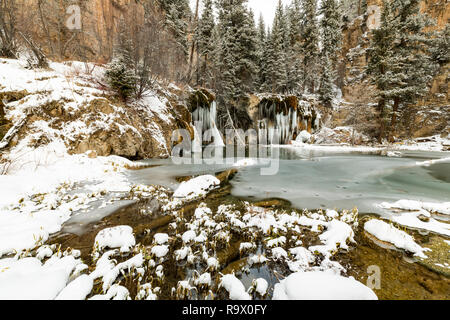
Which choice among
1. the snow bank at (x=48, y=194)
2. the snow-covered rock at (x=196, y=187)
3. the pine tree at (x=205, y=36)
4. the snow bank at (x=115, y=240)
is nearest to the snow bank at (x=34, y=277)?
the snow bank at (x=115, y=240)

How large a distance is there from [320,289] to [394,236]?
1.75 m

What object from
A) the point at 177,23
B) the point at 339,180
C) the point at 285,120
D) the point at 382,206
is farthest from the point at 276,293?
the point at 177,23

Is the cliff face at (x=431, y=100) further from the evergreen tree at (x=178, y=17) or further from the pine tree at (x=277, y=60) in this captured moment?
the evergreen tree at (x=178, y=17)

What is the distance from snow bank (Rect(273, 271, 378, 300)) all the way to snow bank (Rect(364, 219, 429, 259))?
129 centimetres

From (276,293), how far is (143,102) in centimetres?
1079

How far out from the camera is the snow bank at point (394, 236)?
7.10ft

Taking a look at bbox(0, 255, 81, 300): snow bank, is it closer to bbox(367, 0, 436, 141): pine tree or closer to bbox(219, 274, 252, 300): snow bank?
bbox(219, 274, 252, 300): snow bank

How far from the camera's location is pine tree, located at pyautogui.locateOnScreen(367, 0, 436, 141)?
16.5 metres

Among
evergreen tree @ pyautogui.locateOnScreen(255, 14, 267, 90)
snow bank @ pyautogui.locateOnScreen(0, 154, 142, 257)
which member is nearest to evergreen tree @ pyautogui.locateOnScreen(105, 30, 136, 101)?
snow bank @ pyautogui.locateOnScreen(0, 154, 142, 257)

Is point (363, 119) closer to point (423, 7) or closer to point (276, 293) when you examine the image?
point (423, 7)

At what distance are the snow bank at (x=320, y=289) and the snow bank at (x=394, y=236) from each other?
1.29 metres

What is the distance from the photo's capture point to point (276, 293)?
1.59 metres

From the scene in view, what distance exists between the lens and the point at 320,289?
1.49m

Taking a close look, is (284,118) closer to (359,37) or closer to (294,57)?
(294,57)
